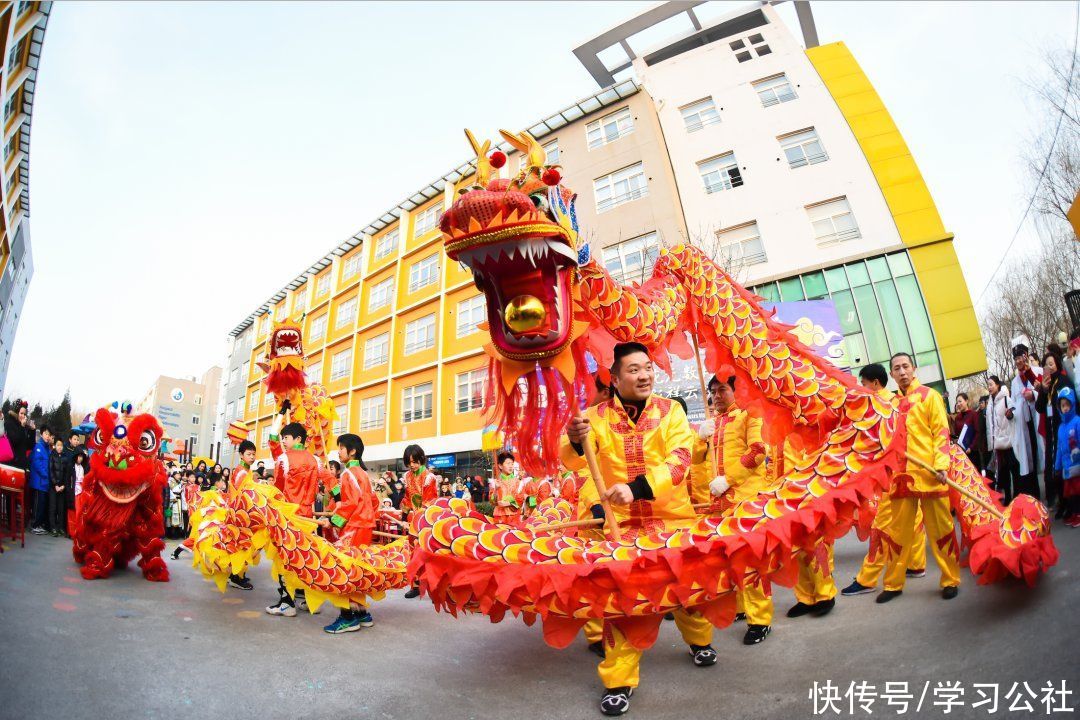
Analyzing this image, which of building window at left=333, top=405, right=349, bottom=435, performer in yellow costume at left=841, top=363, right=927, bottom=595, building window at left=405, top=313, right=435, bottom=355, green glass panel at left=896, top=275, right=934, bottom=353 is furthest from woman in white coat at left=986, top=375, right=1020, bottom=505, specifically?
building window at left=333, top=405, right=349, bottom=435

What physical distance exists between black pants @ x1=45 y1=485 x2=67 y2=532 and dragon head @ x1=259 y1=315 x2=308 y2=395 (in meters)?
5.17

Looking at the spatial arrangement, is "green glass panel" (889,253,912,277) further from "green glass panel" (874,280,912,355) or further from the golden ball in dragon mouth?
the golden ball in dragon mouth

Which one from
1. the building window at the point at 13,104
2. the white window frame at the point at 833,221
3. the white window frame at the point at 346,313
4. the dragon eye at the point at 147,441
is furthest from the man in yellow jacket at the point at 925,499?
the white window frame at the point at 346,313

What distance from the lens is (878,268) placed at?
14438 millimetres

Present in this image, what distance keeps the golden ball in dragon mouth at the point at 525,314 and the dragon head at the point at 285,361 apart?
16.8ft

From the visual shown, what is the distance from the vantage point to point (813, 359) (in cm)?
335

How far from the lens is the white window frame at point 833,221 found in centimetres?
1495

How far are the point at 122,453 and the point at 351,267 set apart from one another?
22.7 metres

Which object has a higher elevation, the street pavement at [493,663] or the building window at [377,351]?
the building window at [377,351]

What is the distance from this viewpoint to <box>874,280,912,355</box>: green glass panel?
14086mm

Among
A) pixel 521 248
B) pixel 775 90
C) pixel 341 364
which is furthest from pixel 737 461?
pixel 341 364

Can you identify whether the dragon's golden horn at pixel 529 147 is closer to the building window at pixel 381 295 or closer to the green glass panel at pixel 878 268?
the green glass panel at pixel 878 268

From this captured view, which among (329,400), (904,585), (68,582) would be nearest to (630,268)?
(329,400)

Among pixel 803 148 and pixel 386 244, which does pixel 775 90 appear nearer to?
pixel 803 148
